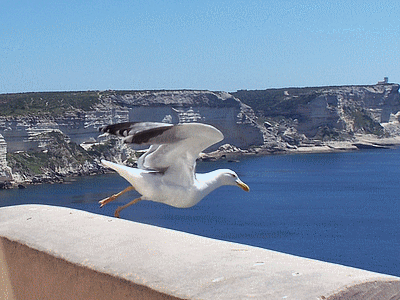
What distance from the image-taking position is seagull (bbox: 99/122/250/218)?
4.82 m

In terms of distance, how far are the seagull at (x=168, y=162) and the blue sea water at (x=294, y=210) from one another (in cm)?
2145

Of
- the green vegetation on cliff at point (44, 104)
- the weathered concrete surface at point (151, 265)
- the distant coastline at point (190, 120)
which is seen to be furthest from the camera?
the green vegetation on cliff at point (44, 104)

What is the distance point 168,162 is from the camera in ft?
17.0

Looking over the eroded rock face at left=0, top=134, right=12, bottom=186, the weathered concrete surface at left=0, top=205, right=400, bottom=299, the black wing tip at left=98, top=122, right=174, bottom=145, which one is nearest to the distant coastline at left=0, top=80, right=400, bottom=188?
the eroded rock face at left=0, top=134, right=12, bottom=186

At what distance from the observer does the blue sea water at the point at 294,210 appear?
30891 mm

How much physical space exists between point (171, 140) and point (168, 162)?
0.30m

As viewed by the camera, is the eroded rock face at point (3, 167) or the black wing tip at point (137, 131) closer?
the black wing tip at point (137, 131)

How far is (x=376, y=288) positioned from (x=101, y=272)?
3.44ft

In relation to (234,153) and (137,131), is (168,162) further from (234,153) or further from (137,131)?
(234,153)

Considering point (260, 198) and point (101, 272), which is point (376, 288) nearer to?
point (101, 272)

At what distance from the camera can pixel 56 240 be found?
9.26ft

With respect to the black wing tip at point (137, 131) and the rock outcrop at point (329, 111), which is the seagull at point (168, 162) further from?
the rock outcrop at point (329, 111)

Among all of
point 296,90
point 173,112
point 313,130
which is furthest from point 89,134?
point 296,90

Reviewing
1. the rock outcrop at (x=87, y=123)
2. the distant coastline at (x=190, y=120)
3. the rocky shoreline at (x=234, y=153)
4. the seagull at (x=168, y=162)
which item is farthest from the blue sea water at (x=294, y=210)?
the seagull at (x=168, y=162)
